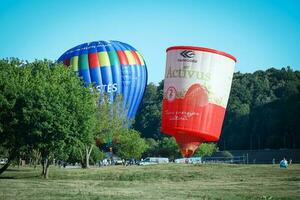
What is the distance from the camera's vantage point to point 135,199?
69.7ft

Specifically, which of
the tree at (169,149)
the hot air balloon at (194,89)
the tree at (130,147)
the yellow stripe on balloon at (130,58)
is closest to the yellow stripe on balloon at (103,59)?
the yellow stripe on balloon at (130,58)

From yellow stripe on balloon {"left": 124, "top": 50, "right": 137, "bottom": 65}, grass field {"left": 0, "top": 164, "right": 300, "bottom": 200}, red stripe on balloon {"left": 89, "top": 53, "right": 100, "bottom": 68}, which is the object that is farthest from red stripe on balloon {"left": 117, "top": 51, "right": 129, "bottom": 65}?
grass field {"left": 0, "top": 164, "right": 300, "bottom": 200}

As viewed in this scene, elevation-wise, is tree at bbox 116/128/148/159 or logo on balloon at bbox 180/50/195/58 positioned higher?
logo on balloon at bbox 180/50/195/58

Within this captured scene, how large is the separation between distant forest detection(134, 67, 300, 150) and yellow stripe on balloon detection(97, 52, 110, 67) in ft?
129

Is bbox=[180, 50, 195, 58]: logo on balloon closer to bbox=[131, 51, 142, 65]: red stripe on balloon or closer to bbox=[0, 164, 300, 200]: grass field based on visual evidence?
bbox=[0, 164, 300, 200]: grass field

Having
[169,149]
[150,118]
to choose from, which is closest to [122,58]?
[169,149]

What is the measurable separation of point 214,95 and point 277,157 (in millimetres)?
47150

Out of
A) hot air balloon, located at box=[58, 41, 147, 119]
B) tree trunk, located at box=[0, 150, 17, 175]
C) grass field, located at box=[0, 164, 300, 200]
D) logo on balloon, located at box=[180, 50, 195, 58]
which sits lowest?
grass field, located at box=[0, 164, 300, 200]

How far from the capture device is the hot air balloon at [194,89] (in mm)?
42219

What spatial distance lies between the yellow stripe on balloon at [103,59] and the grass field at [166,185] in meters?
28.7

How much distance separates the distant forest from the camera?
97062mm

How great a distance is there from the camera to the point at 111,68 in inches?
2798

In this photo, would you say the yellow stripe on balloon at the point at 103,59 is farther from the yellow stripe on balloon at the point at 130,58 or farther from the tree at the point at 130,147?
the tree at the point at 130,147

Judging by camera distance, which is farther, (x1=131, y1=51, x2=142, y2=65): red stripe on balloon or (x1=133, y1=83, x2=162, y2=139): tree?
(x1=133, y1=83, x2=162, y2=139): tree
